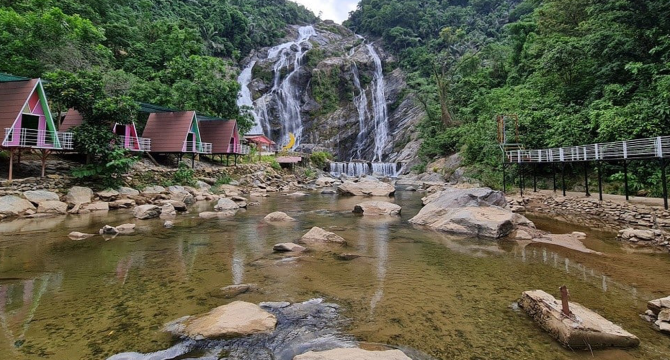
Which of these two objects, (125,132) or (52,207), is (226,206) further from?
(125,132)

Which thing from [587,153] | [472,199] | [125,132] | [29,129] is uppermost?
[125,132]

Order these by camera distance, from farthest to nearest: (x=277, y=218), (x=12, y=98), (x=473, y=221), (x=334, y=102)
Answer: (x=334, y=102) < (x=12, y=98) < (x=277, y=218) < (x=473, y=221)

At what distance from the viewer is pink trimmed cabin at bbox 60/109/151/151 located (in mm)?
21203

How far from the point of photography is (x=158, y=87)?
27.3m

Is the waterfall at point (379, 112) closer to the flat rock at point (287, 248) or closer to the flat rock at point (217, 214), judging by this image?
the flat rock at point (217, 214)

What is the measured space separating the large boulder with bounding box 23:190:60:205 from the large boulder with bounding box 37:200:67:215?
1.00 feet

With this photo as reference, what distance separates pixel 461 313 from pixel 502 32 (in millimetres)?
72888

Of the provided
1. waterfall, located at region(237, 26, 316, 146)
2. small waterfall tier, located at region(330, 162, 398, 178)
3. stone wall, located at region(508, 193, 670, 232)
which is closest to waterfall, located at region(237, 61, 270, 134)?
waterfall, located at region(237, 26, 316, 146)

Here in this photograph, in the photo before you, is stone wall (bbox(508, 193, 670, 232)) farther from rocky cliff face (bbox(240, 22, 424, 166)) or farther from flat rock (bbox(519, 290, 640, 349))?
rocky cliff face (bbox(240, 22, 424, 166))

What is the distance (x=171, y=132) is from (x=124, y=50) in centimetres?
1796

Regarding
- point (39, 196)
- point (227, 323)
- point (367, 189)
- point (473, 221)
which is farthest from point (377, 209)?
point (39, 196)

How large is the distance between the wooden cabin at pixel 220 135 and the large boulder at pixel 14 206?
1528cm

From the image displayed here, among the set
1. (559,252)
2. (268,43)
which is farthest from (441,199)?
(268,43)

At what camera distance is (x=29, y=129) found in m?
15.3
